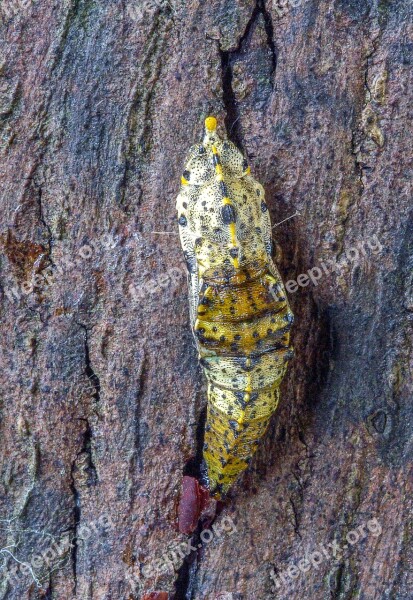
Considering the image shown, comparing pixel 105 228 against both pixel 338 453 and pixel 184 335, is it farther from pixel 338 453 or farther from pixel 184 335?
pixel 338 453

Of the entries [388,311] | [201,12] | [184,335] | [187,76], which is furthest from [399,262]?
[201,12]

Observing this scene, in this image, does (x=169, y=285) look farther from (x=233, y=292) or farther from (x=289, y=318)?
(x=289, y=318)

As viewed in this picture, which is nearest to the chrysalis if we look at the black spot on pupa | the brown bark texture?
the black spot on pupa

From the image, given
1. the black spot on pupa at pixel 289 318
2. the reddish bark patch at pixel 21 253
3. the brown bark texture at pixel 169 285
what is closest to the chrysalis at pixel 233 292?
the black spot on pupa at pixel 289 318

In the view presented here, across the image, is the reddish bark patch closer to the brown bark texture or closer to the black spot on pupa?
the brown bark texture

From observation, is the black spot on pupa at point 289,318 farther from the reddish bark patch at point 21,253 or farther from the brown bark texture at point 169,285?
the reddish bark patch at point 21,253

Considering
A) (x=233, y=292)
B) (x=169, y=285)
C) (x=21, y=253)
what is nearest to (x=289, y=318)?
(x=233, y=292)
